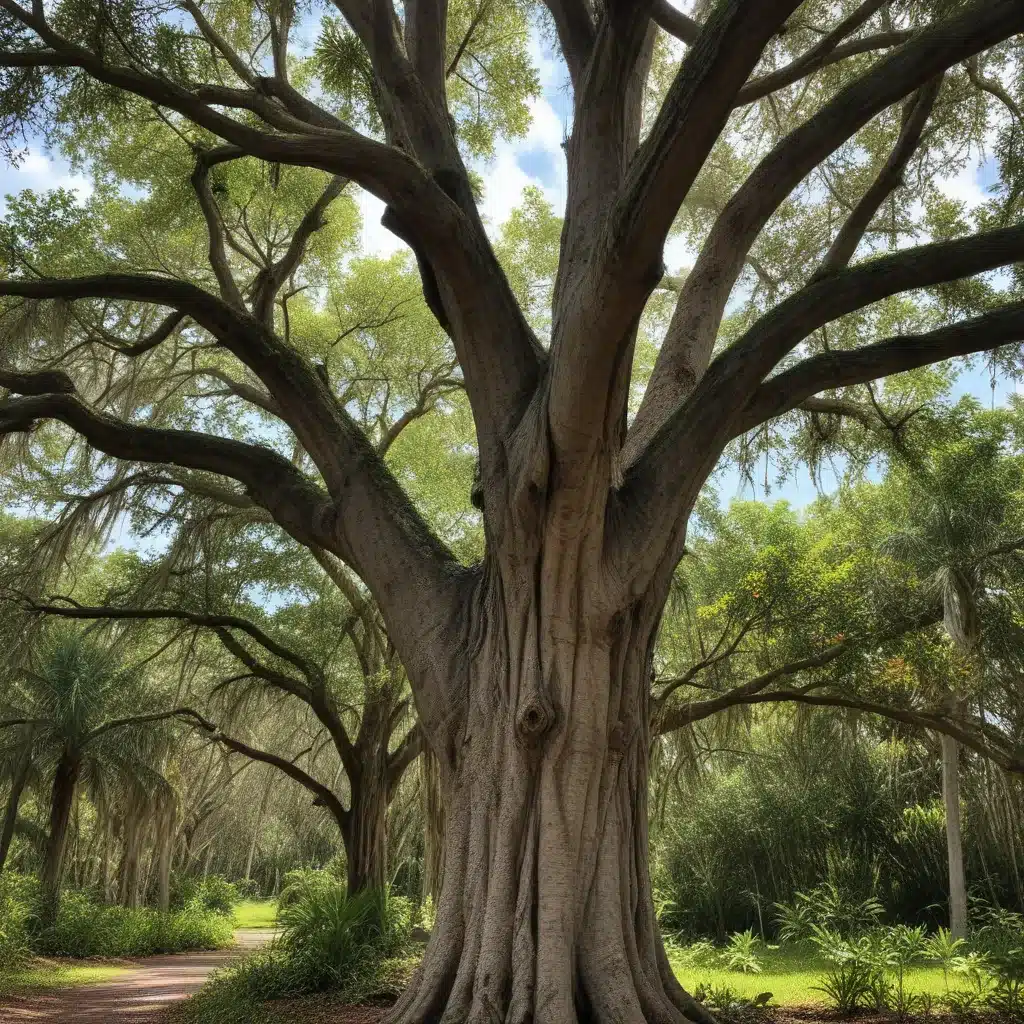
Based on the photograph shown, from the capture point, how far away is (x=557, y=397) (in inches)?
145

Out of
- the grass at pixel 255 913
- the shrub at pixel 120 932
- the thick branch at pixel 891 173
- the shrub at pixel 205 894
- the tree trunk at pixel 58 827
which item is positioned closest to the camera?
the thick branch at pixel 891 173

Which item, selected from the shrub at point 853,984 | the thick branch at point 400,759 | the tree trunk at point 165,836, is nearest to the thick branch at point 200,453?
the shrub at point 853,984

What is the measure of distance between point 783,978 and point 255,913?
26.1m

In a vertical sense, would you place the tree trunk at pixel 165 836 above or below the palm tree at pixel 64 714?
below

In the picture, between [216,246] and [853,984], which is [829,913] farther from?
[216,246]

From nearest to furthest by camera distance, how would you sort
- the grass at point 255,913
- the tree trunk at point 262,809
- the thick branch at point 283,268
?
1. the thick branch at point 283,268
2. the tree trunk at point 262,809
3. the grass at point 255,913

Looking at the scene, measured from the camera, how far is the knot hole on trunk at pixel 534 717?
3861mm

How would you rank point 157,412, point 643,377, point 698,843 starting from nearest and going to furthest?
point 157,412 → point 643,377 → point 698,843

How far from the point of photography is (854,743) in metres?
13.6

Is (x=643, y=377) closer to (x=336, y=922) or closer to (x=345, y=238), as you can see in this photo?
(x=345, y=238)

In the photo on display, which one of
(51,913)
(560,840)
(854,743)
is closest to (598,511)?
(560,840)

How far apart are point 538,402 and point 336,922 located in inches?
239

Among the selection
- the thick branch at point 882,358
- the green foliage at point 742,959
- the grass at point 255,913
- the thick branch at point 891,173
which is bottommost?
the grass at point 255,913

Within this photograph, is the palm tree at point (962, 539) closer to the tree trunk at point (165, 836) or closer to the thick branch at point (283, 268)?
the thick branch at point (283, 268)
